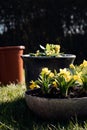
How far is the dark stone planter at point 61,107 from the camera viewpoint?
3.67 meters

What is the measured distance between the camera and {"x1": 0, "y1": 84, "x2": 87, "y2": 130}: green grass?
3.60 m

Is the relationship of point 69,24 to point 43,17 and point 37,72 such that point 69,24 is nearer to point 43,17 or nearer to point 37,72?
point 43,17

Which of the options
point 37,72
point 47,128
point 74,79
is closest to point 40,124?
point 47,128

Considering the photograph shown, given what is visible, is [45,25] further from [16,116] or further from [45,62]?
[16,116]

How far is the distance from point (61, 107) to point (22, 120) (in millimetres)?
448

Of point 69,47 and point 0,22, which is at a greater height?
point 0,22

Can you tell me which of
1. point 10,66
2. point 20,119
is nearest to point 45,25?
point 10,66

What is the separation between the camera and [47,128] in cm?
358

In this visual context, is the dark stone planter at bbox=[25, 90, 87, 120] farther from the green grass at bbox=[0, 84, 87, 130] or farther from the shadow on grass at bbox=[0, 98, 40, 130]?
the shadow on grass at bbox=[0, 98, 40, 130]

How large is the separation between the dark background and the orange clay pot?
351 centimetres

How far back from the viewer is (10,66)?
6.55 metres

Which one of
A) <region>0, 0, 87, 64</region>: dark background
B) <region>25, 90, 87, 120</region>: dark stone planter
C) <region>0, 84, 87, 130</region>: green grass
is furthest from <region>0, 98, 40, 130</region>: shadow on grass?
<region>0, 0, 87, 64</region>: dark background

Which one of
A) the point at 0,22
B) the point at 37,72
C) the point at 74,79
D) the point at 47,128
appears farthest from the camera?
the point at 0,22

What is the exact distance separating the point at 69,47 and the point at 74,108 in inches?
259
